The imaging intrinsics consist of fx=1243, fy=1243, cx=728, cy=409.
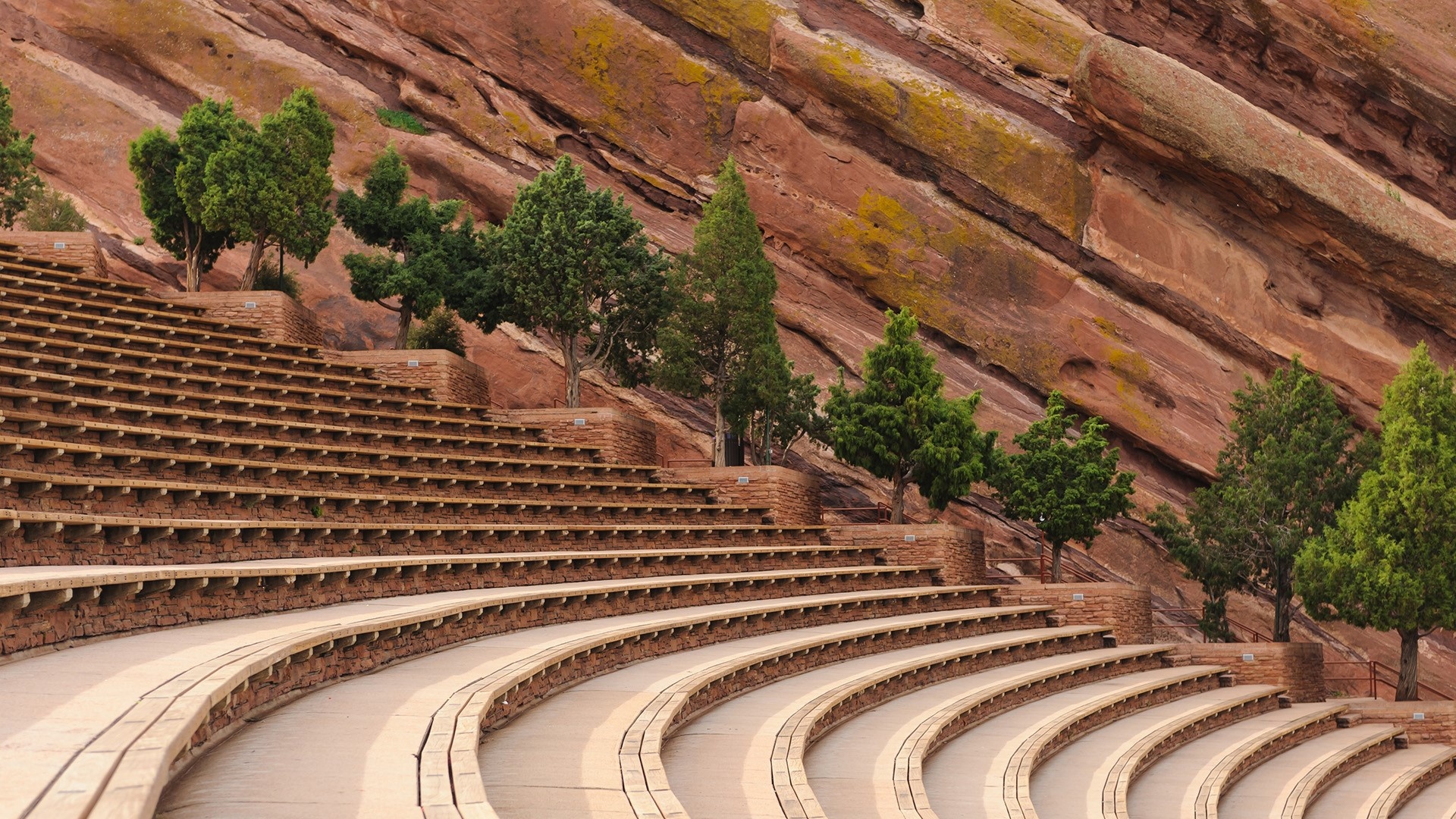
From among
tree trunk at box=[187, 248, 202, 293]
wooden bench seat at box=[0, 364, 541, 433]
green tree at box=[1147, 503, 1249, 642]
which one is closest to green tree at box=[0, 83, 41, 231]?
tree trunk at box=[187, 248, 202, 293]

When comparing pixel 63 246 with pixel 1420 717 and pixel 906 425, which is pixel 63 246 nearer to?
pixel 906 425

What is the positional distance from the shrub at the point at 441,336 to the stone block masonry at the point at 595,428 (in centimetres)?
405

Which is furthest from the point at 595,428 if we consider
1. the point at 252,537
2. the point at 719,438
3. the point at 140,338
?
the point at 252,537

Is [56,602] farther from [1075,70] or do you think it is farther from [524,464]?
[1075,70]

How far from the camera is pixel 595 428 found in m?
26.0

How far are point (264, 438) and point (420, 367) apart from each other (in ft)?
21.1

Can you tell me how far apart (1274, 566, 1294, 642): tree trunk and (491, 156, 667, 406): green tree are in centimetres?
1547

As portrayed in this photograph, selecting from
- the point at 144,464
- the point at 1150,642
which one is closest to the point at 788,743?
the point at 144,464

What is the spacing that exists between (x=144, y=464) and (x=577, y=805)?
1043cm

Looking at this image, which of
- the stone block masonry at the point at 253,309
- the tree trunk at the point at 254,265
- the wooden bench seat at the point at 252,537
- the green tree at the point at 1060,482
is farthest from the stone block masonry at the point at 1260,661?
the tree trunk at the point at 254,265

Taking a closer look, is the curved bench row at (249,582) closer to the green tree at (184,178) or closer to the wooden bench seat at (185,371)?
the wooden bench seat at (185,371)

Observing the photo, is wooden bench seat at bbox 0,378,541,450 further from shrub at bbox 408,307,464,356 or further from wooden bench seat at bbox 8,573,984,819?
wooden bench seat at bbox 8,573,984,819

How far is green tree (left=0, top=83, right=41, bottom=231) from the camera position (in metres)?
27.7

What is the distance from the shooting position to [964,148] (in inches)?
1341
